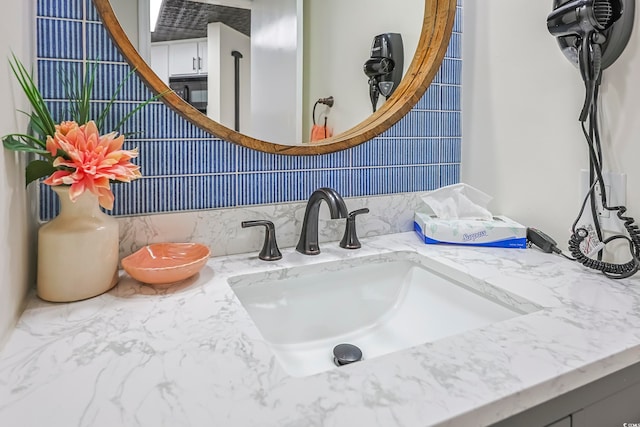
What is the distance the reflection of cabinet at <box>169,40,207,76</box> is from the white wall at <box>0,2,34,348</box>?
261 mm

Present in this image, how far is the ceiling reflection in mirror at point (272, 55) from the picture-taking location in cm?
89

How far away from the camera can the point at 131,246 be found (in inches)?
34.8

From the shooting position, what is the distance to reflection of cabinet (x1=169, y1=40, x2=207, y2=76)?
2.92ft

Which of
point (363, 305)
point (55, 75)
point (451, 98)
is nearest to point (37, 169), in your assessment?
point (55, 75)

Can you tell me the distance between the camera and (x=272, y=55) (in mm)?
1009

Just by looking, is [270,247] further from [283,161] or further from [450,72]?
[450,72]

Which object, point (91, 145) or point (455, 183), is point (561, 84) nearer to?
point (455, 183)

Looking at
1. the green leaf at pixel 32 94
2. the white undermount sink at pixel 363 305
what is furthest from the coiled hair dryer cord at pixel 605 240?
the green leaf at pixel 32 94

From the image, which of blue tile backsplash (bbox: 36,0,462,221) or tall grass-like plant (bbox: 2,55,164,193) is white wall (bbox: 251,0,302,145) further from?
tall grass-like plant (bbox: 2,55,164,193)

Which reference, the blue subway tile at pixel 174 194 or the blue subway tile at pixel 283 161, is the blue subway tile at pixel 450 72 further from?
the blue subway tile at pixel 174 194

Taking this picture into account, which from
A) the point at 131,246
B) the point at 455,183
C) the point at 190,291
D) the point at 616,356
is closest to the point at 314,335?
the point at 190,291

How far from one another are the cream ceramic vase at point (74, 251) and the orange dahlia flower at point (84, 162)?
0.05 metres

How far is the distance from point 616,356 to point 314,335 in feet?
1.81

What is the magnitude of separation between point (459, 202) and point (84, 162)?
3.02 feet
